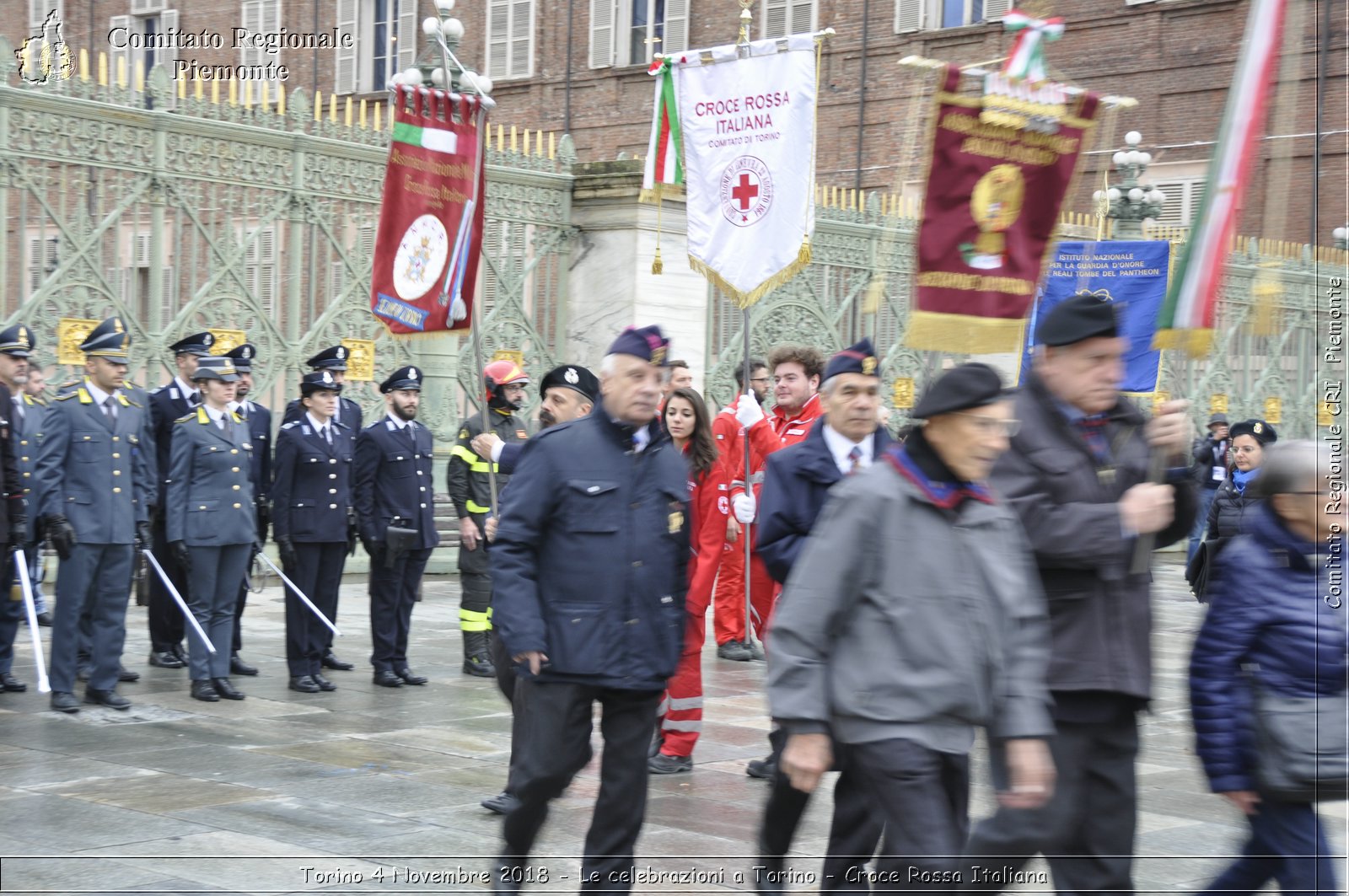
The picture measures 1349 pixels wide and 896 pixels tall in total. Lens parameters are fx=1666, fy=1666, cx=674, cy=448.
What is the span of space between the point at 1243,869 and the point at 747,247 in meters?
5.63

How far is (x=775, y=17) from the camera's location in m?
29.3

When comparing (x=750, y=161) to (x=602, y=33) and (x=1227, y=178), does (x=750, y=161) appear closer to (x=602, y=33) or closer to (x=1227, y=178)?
(x=1227, y=178)

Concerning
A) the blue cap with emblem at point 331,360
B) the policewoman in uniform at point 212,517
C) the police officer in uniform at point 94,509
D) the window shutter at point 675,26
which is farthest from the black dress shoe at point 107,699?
the window shutter at point 675,26

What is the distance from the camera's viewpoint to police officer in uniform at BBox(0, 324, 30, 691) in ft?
29.2

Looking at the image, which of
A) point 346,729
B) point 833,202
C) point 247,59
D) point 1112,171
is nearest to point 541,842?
point 346,729

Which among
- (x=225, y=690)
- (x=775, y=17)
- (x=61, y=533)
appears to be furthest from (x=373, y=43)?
(x=61, y=533)

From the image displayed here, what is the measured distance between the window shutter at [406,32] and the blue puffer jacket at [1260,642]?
92.5 feet

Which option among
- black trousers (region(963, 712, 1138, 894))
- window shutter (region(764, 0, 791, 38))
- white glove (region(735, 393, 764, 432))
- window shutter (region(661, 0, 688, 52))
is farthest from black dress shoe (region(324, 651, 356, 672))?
window shutter (region(661, 0, 688, 52))

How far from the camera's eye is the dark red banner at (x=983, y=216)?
6.42 meters

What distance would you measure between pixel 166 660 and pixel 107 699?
1698 mm

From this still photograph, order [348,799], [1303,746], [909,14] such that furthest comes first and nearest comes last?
[909,14]
[348,799]
[1303,746]

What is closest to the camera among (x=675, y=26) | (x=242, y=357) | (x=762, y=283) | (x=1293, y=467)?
(x=1293, y=467)

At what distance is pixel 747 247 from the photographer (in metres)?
9.93

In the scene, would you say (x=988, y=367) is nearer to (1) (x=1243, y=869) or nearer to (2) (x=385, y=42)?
(1) (x=1243, y=869)
